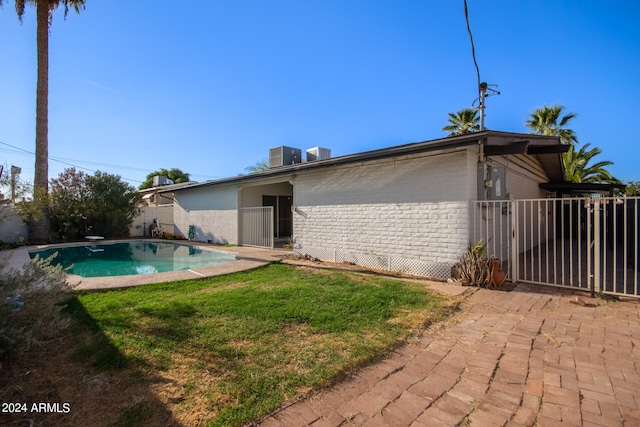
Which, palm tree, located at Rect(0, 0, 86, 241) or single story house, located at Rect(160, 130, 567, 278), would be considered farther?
palm tree, located at Rect(0, 0, 86, 241)

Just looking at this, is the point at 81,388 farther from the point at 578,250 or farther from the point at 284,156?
the point at 284,156

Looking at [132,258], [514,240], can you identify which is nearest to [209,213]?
[132,258]

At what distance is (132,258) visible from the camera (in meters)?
12.1

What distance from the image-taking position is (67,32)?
1431cm

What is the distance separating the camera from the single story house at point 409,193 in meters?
6.45

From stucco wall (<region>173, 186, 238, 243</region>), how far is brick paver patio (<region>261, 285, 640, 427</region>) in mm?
12058

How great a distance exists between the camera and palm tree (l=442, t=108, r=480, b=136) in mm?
20500

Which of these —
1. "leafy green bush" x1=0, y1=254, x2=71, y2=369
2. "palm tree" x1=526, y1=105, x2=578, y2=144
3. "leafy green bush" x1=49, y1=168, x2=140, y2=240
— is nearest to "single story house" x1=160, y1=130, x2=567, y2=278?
"leafy green bush" x1=0, y1=254, x2=71, y2=369

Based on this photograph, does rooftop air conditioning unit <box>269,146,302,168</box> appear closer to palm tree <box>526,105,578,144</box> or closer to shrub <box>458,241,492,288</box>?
shrub <box>458,241,492,288</box>

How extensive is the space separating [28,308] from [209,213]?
13.0 meters

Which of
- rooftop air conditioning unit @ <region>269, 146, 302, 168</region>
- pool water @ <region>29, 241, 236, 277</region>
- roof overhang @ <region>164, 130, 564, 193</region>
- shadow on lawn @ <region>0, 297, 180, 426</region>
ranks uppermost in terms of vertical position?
rooftop air conditioning unit @ <region>269, 146, 302, 168</region>

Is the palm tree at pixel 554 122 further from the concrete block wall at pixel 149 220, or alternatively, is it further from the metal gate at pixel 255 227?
the concrete block wall at pixel 149 220

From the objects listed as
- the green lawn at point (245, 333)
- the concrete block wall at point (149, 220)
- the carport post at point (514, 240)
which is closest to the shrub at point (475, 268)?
the carport post at point (514, 240)

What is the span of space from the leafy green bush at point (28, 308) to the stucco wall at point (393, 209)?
21.7 ft
